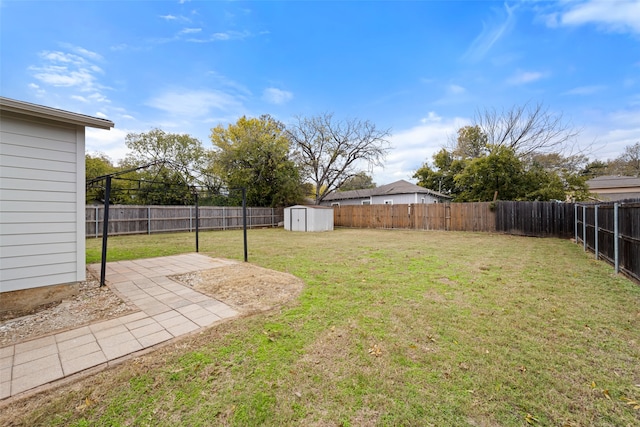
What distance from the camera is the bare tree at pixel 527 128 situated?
617 inches

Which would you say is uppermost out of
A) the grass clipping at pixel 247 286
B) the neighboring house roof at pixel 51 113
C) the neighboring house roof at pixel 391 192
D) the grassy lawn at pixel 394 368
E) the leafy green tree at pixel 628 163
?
the leafy green tree at pixel 628 163

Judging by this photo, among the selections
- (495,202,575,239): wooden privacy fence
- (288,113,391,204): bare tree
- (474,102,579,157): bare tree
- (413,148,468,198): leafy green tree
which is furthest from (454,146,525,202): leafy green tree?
(288,113,391,204): bare tree

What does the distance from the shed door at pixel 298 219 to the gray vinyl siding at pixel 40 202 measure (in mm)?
11627

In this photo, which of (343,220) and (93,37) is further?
(343,220)

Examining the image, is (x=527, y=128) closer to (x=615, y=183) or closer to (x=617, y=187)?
(x=617, y=187)

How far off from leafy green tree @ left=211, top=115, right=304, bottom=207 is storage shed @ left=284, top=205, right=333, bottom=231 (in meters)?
2.57

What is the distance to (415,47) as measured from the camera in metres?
9.79

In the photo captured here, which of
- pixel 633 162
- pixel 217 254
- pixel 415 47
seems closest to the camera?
pixel 217 254

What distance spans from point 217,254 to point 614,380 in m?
7.33

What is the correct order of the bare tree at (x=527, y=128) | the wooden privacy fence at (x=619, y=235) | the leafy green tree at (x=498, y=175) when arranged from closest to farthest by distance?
the wooden privacy fence at (x=619, y=235), the leafy green tree at (x=498, y=175), the bare tree at (x=527, y=128)

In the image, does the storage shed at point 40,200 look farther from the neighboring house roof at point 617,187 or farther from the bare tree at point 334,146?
the neighboring house roof at point 617,187

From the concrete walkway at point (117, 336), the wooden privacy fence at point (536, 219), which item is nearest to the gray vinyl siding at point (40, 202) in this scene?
the concrete walkway at point (117, 336)

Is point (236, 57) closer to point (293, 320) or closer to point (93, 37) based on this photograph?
point (93, 37)

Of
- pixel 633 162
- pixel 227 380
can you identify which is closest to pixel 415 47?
pixel 227 380
